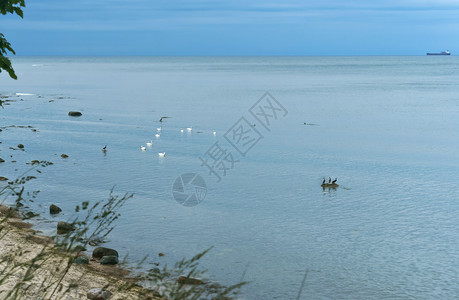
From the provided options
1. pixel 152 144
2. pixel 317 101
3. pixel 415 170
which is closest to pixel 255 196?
pixel 415 170

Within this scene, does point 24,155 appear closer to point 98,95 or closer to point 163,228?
point 163,228

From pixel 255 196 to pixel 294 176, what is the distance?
169 inches

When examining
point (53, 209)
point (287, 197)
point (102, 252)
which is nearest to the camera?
point (102, 252)

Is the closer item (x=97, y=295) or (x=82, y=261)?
(x=97, y=295)

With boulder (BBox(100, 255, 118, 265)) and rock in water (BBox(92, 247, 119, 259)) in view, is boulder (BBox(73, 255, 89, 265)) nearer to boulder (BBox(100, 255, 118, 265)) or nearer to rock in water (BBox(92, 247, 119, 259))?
boulder (BBox(100, 255, 118, 265))

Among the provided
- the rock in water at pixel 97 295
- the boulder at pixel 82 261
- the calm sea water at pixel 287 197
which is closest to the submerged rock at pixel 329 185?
the calm sea water at pixel 287 197

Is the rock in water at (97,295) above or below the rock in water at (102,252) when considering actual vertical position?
below

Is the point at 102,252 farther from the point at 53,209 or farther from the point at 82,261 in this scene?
the point at 53,209

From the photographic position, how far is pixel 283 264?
52.5 feet

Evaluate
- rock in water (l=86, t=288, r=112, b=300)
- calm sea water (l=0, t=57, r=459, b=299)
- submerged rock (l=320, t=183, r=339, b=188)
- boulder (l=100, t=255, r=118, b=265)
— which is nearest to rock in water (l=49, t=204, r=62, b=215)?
calm sea water (l=0, t=57, r=459, b=299)

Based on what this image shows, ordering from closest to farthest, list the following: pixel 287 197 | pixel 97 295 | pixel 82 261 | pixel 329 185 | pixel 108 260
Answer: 1. pixel 97 295
2. pixel 82 261
3. pixel 108 260
4. pixel 287 197
5. pixel 329 185

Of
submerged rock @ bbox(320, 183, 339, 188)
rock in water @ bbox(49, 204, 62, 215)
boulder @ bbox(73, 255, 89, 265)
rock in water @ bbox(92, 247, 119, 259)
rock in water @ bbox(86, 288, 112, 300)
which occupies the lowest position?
rock in water @ bbox(86, 288, 112, 300)

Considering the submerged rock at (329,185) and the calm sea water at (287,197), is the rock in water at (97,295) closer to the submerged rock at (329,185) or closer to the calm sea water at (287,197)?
the calm sea water at (287,197)

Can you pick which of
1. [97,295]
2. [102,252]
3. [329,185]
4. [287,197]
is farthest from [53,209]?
[329,185]
